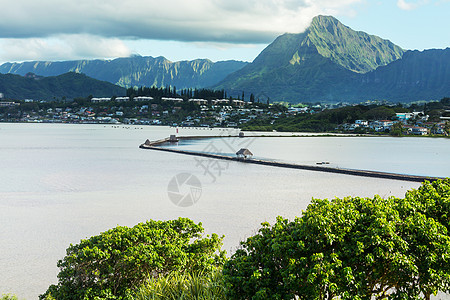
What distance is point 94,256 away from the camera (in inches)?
392

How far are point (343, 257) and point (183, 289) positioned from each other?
3553 mm

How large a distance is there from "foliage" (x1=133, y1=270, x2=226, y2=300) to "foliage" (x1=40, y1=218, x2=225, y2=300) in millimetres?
433

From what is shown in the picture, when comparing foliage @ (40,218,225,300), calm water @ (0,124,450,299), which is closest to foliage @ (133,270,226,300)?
foliage @ (40,218,225,300)

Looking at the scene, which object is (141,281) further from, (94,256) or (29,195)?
(29,195)

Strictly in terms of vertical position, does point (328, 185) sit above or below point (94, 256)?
below

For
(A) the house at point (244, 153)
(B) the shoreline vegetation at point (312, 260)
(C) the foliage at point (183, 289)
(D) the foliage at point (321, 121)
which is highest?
(B) the shoreline vegetation at point (312, 260)

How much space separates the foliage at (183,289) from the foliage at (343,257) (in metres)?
0.64

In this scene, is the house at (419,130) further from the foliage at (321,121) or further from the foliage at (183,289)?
the foliage at (183,289)

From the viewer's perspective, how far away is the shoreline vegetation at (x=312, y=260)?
8.58 metres

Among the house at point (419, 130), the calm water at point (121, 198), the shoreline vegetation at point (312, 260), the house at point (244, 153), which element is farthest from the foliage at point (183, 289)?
the house at point (419, 130)

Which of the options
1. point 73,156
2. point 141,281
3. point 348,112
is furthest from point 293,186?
point 348,112

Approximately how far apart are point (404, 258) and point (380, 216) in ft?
3.08

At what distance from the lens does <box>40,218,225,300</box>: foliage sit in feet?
33.4

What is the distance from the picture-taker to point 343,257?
8914 millimetres
